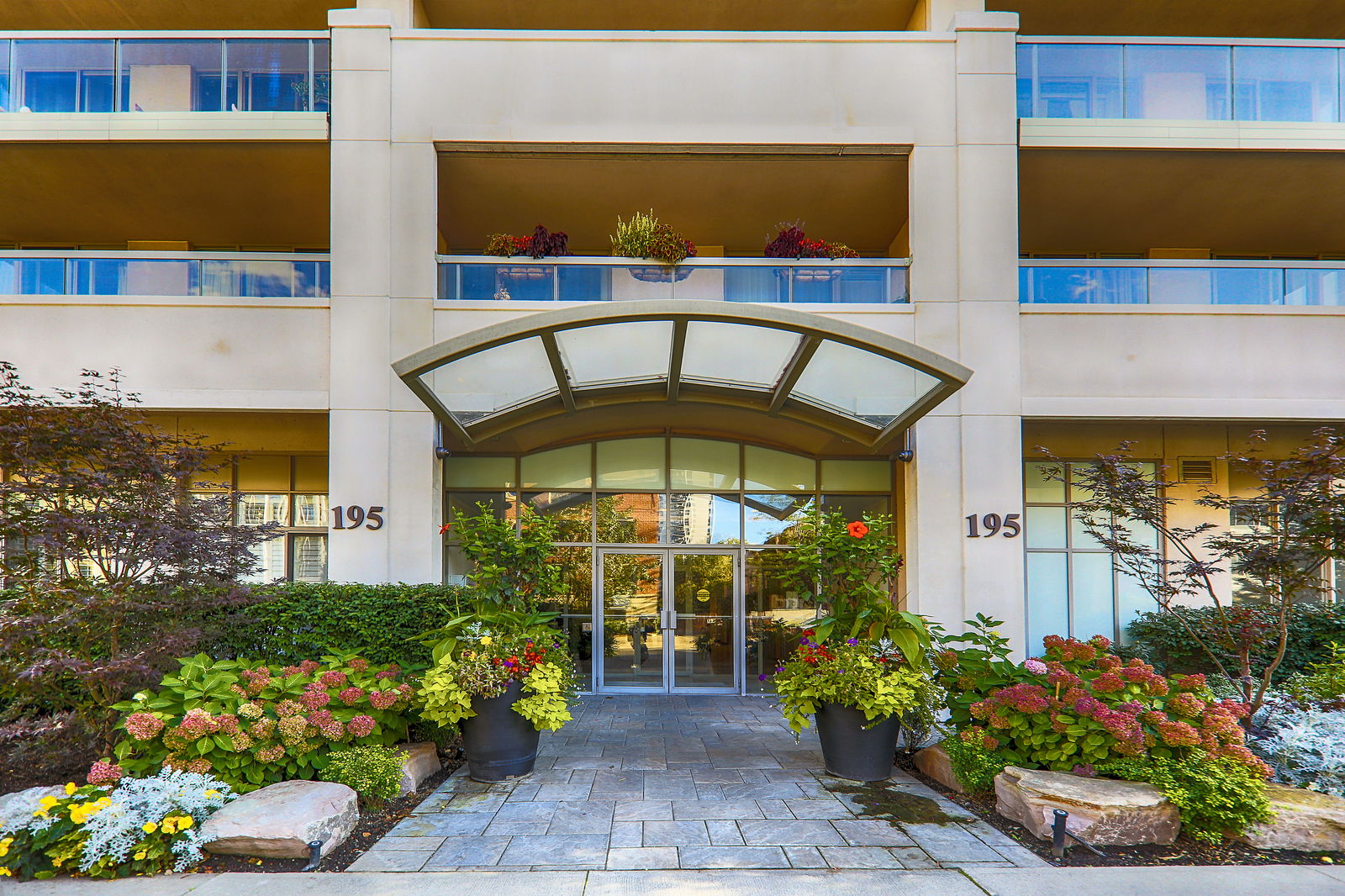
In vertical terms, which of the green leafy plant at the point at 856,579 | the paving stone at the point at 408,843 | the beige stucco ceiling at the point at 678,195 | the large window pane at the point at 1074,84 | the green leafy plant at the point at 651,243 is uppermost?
the large window pane at the point at 1074,84

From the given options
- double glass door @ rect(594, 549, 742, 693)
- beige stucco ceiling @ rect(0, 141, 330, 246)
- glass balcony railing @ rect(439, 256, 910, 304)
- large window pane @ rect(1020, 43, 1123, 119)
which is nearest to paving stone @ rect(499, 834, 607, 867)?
double glass door @ rect(594, 549, 742, 693)

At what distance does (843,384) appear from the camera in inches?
315

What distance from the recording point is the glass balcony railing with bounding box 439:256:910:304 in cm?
964

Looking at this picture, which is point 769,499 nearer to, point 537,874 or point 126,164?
point 537,874

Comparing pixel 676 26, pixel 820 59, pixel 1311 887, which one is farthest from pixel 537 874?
pixel 676 26

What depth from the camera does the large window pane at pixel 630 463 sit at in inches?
445

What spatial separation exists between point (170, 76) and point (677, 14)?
284 inches

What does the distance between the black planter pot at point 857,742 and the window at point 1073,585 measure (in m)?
5.67

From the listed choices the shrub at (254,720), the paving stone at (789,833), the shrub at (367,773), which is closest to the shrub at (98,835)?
the shrub at (254,720)

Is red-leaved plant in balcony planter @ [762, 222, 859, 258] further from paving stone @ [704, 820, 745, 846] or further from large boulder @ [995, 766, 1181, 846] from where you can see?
paving stone @ [704, 820, 745, 846]

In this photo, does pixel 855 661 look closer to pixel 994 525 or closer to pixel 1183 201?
pixel 994 525

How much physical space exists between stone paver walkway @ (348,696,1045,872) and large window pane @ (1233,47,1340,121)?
9948 mm

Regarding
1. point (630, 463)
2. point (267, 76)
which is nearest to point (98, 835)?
point (630, 463)

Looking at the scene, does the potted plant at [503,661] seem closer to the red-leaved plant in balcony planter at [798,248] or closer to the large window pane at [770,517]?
the large window pane at [770,517]
